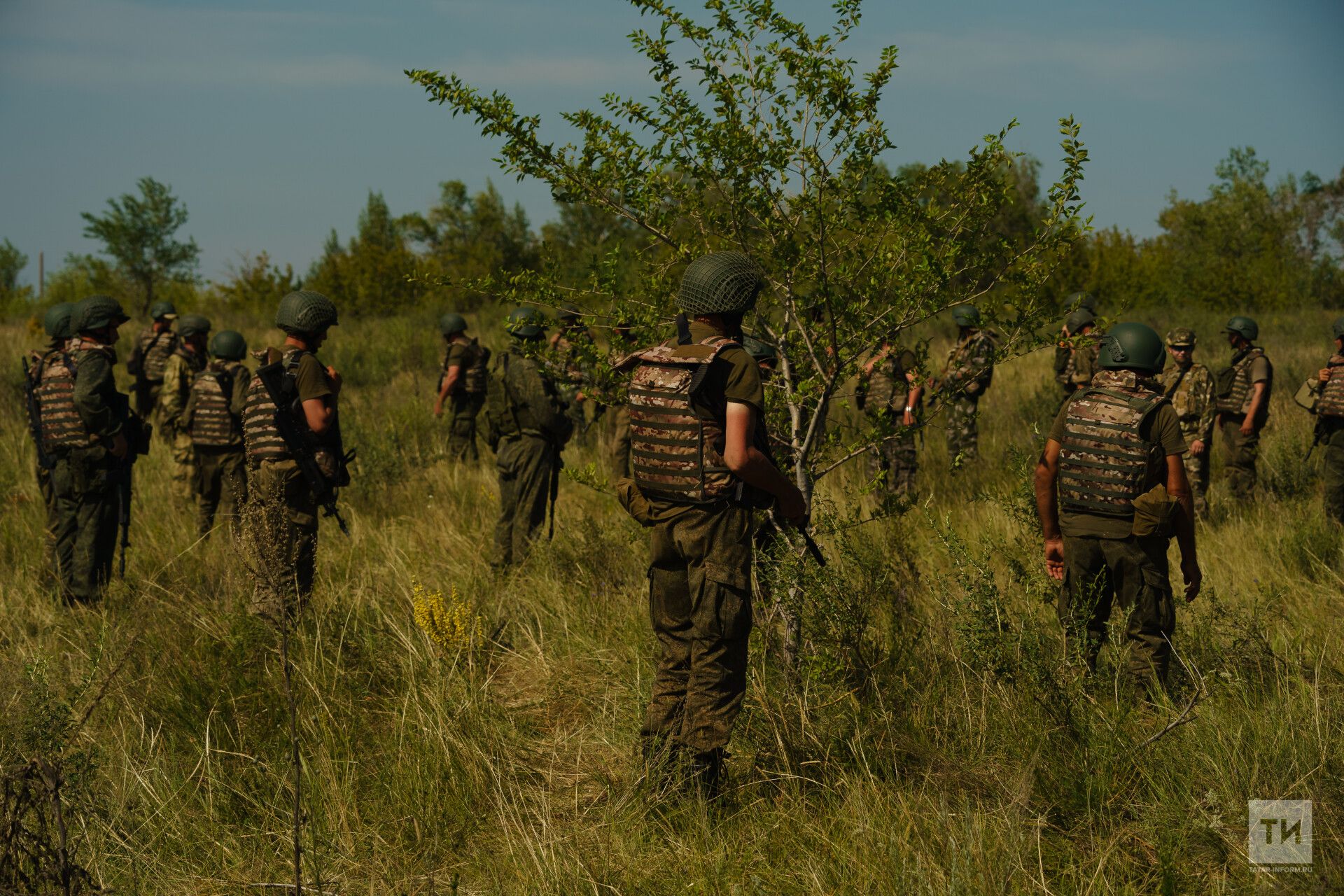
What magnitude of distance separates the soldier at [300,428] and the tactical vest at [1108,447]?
350cm

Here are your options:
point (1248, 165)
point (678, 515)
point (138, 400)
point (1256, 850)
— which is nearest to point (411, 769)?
point (678, 515)

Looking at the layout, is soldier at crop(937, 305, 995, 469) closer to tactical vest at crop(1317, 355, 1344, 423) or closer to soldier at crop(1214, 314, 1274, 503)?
soldier at crop(1214, 314, 1274, 503)

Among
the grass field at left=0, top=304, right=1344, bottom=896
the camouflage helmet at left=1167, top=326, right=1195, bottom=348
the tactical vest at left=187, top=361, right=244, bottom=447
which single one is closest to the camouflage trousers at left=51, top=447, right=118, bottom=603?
the grass field at left=0, top=304, right=1344, bottom=896

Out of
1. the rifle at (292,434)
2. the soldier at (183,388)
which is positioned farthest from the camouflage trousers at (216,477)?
the rifle at (292,434)

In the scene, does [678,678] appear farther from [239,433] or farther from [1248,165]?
[1248,165]

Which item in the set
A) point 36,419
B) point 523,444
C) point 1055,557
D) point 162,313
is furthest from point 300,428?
point 162,313

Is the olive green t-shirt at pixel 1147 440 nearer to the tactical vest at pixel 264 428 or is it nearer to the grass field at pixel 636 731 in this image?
the grass field at pixel 636 731

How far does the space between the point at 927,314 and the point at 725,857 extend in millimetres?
2255

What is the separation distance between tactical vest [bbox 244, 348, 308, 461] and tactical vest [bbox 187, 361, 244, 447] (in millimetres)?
2311

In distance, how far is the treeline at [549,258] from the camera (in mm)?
24359

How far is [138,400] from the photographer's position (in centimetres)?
1223

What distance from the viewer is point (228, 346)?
25.5ft

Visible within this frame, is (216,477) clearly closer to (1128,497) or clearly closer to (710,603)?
(710,603)

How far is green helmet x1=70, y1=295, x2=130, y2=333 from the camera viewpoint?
627 centimetres
